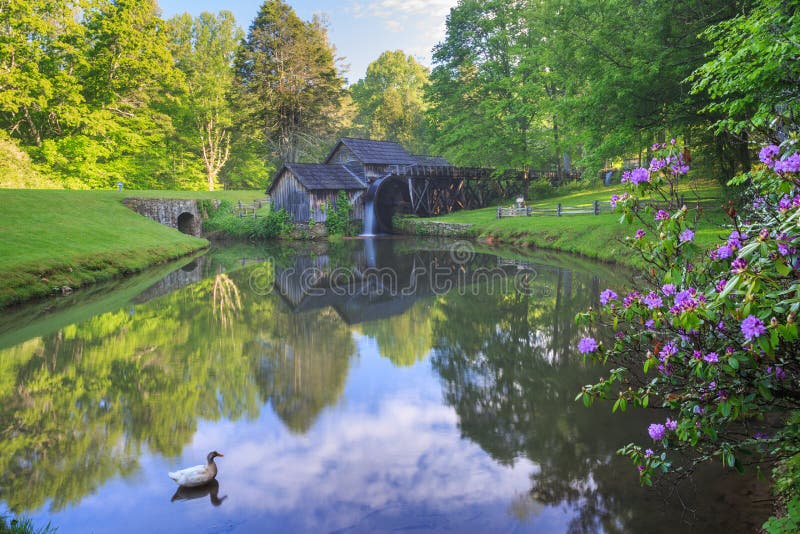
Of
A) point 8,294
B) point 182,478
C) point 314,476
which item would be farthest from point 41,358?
point 314,476

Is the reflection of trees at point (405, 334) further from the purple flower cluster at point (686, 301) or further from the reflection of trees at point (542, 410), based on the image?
the purple flower cluster at point (686, 301)

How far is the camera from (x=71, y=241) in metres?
18.6

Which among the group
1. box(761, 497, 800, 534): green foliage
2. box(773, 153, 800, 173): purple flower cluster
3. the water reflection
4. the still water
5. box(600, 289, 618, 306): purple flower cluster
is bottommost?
the water reflection

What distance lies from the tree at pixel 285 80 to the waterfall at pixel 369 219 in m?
12.9

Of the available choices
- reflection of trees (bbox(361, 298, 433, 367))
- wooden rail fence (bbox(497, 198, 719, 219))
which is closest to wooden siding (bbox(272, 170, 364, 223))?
wooden rail fence (bbox(497, 198, 719, 219))

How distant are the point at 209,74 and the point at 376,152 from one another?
20158 mm

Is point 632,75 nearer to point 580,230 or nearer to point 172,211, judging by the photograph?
point 580,230

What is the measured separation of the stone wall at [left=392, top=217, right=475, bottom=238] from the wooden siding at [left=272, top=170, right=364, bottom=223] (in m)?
3.29

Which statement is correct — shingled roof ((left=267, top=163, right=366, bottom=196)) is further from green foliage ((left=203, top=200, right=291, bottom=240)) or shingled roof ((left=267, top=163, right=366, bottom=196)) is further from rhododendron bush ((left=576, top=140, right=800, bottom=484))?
rhododendron bush ((left=576, top=140, right=800, bottom=484))

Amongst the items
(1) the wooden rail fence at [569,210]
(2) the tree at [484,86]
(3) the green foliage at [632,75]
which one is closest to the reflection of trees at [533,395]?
(3) the green foliage at [632,75]

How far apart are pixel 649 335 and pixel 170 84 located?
48.0 meters

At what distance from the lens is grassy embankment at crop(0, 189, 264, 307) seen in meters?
15.0

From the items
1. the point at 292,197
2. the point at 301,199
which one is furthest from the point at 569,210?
the point at 292,197

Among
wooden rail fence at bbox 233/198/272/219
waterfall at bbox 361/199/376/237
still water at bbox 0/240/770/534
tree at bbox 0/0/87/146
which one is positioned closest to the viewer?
still water at bbox 0/240/770/534
